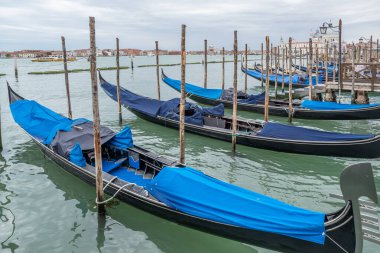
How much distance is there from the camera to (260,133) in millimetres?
9367

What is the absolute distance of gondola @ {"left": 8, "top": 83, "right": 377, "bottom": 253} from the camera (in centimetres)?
373

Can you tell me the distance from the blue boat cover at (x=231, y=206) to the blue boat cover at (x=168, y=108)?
19.5ft

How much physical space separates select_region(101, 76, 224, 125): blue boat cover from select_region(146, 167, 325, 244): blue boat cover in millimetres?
5946

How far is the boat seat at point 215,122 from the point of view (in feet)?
37.2

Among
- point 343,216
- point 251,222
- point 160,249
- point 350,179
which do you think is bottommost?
point 160,249

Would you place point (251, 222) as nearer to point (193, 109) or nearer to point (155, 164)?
point (155, 164)

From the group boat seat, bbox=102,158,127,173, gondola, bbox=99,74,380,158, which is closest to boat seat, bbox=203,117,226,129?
gondola, bbox=99,74,380,158

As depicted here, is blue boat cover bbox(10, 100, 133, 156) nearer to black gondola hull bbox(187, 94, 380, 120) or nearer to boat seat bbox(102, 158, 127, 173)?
boat seat bbox(102, 158, 127, 173)

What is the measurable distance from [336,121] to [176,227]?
9.87 meters

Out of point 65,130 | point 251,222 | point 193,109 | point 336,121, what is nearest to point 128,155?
point 65,130

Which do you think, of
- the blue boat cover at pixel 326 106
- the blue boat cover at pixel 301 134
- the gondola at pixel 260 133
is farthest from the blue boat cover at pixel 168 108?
the blue boat cover at pixel 326 106

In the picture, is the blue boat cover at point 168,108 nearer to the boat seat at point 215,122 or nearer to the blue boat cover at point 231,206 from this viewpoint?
the boat seat at point 215,122

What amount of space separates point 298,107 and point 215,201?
9628mm

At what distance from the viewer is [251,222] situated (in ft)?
14.1
